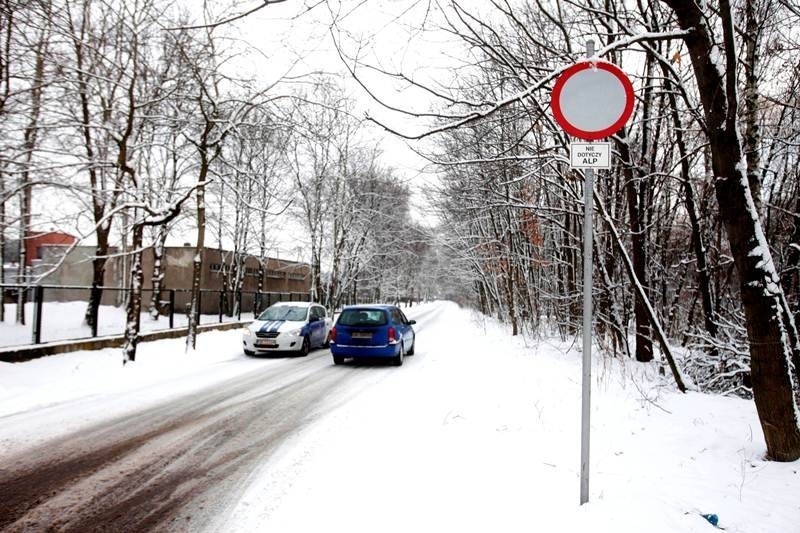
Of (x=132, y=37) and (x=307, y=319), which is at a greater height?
(x=132, y=37)

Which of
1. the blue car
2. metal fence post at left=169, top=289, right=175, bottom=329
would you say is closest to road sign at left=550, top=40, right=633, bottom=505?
the blue car

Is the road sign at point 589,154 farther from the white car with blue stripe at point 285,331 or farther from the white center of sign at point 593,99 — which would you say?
the white car with blue stripe at point 285,331

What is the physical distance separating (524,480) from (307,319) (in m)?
11.8

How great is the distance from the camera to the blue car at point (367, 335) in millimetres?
12031

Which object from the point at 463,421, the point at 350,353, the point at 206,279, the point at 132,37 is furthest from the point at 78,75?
the point at 206,279

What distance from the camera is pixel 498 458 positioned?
4.80 metres

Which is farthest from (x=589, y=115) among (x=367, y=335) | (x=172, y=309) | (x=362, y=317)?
(x=172, y=309)

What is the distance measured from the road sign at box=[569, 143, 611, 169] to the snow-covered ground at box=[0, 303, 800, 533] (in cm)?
254

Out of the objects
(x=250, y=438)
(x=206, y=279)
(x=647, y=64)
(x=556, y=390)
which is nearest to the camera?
(x=250, y=438)

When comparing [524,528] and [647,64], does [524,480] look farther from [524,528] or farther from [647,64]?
[647,64]

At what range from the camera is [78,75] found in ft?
32.0

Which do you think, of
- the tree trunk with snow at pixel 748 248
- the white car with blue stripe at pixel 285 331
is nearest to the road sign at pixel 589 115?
the tree trunk with snow at pixel 748 248

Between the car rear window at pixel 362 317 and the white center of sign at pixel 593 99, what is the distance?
30.0ft

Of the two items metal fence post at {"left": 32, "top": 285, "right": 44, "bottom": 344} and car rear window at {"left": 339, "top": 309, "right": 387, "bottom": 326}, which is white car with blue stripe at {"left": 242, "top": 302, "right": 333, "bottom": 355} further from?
metal fence post at {"left": 32, "top": 285, "right": 44, "bottom": 344}
